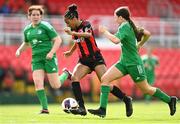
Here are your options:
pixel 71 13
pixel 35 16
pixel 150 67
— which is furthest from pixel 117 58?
pixel 71 13

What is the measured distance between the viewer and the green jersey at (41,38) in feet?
53.4

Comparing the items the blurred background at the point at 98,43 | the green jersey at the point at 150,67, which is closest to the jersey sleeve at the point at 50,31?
the green jersey at the point at 150,67

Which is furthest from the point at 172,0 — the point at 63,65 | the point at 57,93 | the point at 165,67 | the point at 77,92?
the point at 77,92

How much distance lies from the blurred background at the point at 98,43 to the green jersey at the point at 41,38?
33.0ft

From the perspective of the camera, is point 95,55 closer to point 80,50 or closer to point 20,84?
point 80,50

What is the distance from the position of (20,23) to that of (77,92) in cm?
1422

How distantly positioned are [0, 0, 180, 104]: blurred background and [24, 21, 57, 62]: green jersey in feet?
33.0

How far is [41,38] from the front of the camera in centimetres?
1627

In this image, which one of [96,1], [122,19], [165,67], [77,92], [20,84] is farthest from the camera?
[96,1]

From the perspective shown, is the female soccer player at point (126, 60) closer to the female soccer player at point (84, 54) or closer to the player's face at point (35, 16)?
the female soccer player at point (84, 54)

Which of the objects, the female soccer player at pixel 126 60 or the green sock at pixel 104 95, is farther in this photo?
the green sock at pixel 104 95

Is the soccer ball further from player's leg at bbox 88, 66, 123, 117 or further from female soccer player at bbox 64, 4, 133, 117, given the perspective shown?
player's leg at bbox 88, 66, 123, 117

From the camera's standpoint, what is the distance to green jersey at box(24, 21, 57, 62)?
640 inches

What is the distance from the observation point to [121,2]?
118 ft
